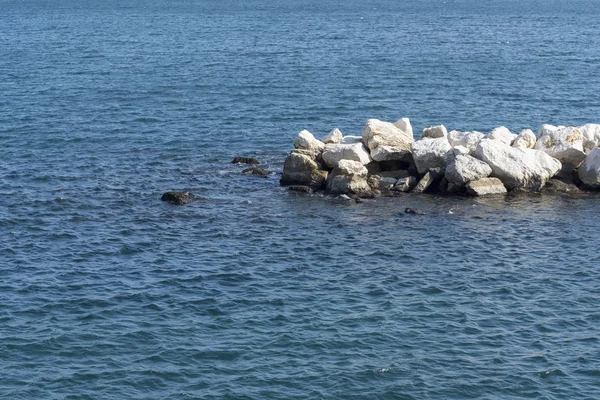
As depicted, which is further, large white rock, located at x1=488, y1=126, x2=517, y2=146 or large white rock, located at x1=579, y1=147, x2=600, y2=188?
large white rock, located at x1=488, y1=126, x2=517, y2=146

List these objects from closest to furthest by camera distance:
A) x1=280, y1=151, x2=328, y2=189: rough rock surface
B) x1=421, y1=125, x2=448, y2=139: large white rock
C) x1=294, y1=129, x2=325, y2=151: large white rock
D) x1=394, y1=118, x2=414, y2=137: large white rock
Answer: x1=280, y1=151, x2=328, y2=189: rough rock surface < x1=294, y1=129, x2=325, y2=151: large white rock < x1=421, y1=125, x2=448, y2=139: large white rock < x1=394, y1=118, x2=414, y2=137: large white rock

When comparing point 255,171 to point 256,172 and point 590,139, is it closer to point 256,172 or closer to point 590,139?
point 256,172

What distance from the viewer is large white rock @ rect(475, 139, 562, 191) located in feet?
186

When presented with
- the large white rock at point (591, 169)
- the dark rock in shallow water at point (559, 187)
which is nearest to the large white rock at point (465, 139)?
the dark rock in shallow water at point (559, 187)

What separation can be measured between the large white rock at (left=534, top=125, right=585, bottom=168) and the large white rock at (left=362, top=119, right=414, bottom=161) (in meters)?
8.88

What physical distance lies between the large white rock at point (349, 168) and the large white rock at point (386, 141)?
72.0 inches

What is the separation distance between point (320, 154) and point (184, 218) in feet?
38.0

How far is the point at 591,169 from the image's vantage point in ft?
188

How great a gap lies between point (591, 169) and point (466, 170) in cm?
824

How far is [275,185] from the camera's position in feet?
195

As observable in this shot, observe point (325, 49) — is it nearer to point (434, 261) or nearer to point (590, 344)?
point (434, 261)

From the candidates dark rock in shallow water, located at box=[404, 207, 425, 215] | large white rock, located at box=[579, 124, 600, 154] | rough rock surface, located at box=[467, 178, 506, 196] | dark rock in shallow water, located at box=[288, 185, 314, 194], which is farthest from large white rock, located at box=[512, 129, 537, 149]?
dark rock in shallow water, located at box=[288, 185, 314, 194]

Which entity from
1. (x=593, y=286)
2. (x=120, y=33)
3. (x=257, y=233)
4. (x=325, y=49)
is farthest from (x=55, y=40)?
(x=593, y=286)

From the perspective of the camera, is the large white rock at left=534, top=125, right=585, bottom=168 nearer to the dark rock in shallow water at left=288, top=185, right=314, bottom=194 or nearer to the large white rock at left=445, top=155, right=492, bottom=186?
the large white rock at left=445, top=155, right=492, bottom=186
